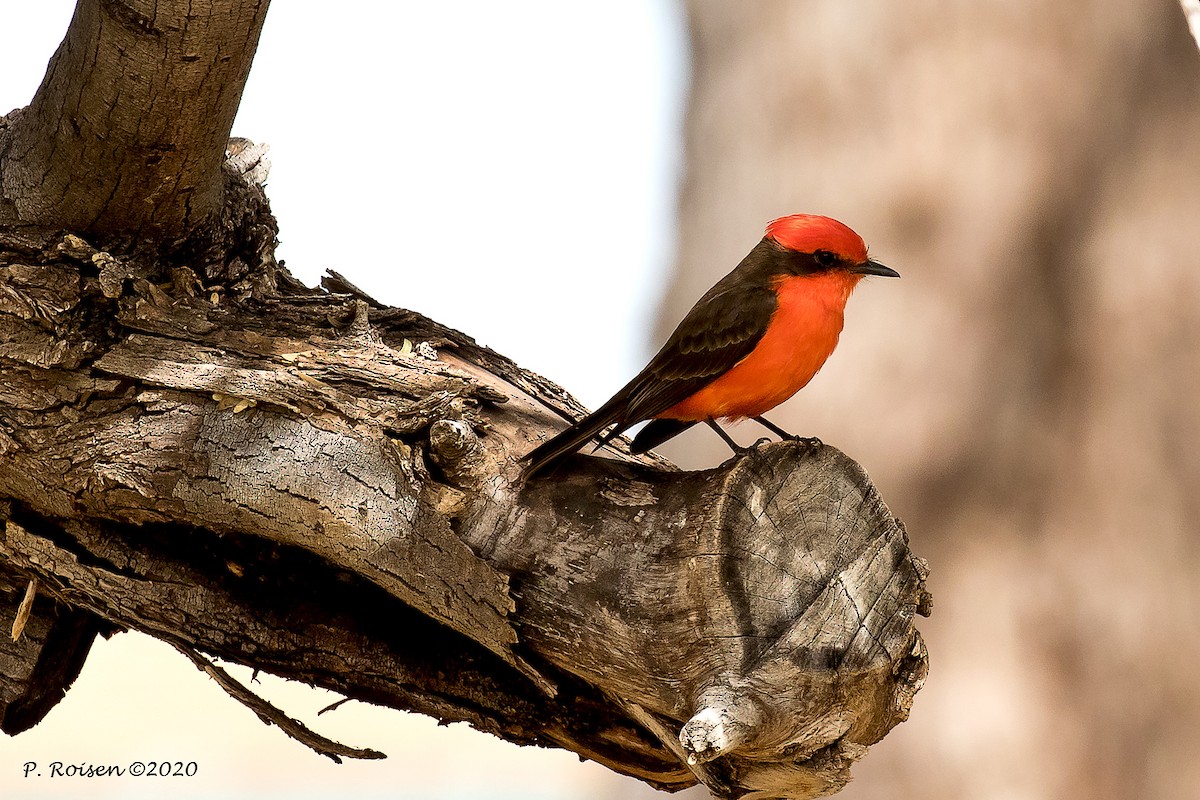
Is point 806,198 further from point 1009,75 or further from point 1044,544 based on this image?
point 1044,544

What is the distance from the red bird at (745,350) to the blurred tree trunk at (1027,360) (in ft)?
8.64

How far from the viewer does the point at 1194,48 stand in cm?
523

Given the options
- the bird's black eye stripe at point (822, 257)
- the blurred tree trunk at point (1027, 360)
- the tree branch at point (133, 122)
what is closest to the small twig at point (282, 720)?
the tree branch at point (133, 122)

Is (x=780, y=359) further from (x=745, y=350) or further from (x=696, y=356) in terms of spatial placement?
(x=696, y=356)

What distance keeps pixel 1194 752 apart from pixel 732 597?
3.52 meters

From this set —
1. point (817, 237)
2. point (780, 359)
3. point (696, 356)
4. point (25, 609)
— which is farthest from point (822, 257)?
point (25, 609)

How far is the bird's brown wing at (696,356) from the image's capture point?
2.79 m

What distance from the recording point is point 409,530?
249cm

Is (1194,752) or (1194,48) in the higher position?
(1194,48)

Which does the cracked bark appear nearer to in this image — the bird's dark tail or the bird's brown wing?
the bird's dark tail

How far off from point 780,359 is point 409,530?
947 mm

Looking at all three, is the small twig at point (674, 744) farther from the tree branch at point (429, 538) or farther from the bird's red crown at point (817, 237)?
the bird's red crown at point (817, 237)

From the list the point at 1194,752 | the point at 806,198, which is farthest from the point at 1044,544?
the point at 806,198

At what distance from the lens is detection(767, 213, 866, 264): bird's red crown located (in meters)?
3.03
